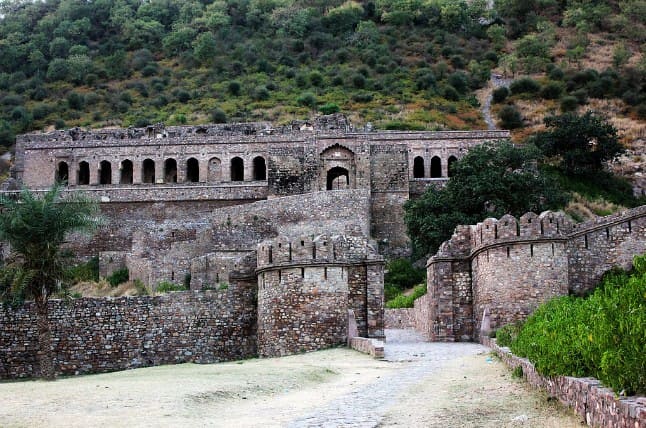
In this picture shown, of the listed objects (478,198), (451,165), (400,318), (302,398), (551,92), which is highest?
(551,92)

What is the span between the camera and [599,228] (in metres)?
24.0

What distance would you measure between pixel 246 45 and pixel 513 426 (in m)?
106

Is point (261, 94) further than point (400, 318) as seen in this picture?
Yes

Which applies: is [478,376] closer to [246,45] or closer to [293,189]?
[293,189]

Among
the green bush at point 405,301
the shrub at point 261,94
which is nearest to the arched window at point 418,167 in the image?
the green bush at point 405,301

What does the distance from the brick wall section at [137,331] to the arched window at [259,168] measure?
33.6m

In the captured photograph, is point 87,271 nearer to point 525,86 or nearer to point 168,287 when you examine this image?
point 168,287

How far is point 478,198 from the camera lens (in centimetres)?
3812

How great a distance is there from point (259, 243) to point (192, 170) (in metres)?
30.9

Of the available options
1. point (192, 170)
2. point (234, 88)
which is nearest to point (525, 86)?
point (234, 88)

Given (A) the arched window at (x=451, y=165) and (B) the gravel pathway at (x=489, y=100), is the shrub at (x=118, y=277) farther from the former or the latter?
(B) the gravel pathway at (x=489, y=100)

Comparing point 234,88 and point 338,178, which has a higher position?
point 234,88

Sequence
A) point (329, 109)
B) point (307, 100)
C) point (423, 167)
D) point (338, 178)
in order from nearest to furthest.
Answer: point (423, 167), point (338, 178), point (329, 109), point (307, 100)

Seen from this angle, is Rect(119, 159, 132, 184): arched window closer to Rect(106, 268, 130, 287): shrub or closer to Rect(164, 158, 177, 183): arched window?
Rect(164, 158, 177, 183): arched window
